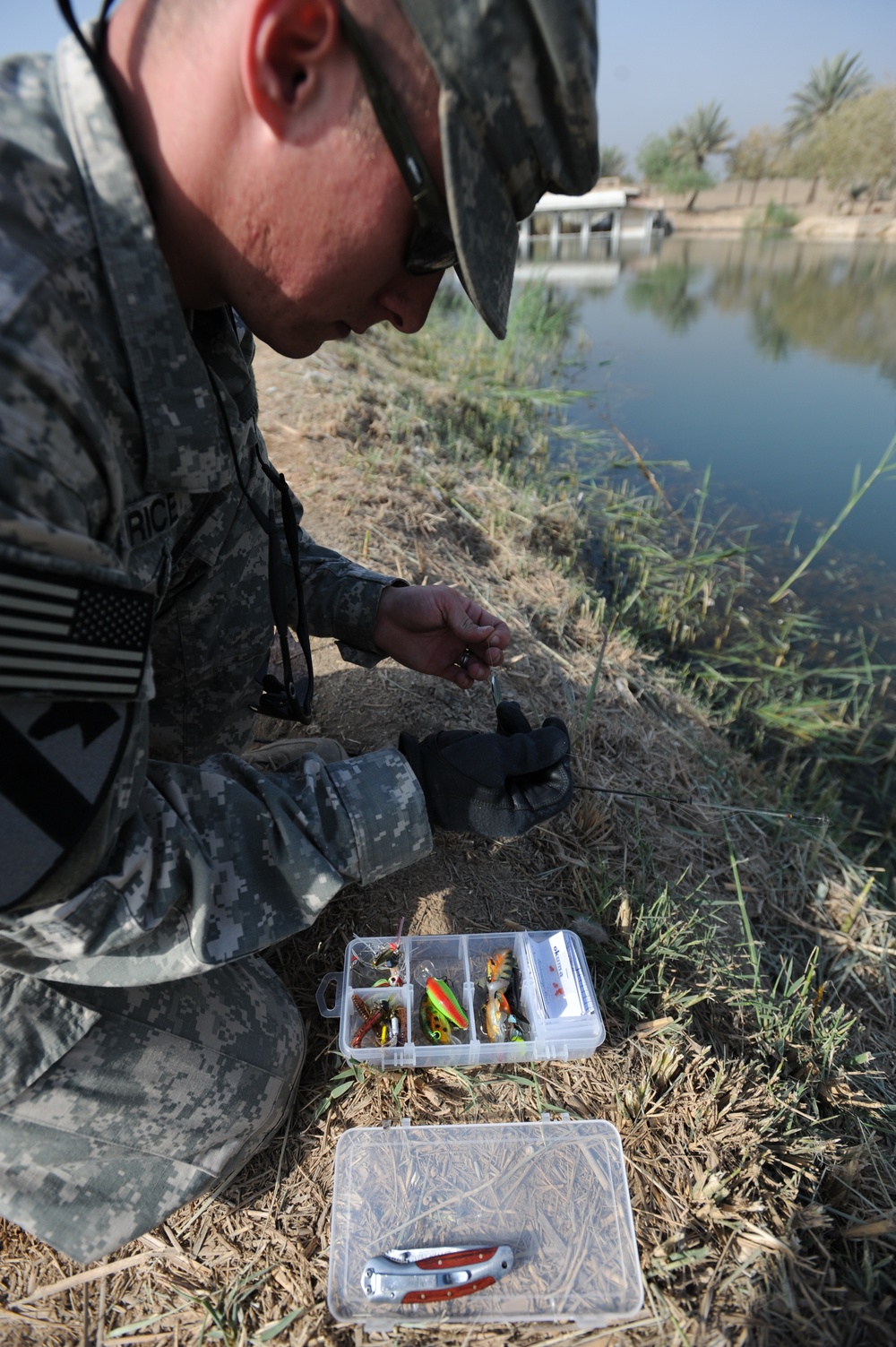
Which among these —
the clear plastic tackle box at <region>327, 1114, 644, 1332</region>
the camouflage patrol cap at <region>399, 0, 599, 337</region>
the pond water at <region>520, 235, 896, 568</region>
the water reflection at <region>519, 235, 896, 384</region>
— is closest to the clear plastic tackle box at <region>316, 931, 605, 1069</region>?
the clear plastic tackle box at <region>327, 1114, 644, 1332</region>

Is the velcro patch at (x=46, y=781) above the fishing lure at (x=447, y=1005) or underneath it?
above

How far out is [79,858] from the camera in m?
1.02

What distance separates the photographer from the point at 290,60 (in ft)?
3.04

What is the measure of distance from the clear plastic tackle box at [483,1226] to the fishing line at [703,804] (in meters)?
1.01

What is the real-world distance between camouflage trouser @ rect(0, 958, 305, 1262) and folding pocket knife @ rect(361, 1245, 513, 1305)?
35cm

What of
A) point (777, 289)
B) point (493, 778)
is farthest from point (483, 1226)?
point (777, 289)

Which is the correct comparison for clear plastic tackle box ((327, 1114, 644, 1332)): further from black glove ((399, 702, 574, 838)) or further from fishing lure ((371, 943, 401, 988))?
black glove ((399, 702, 574, 838))

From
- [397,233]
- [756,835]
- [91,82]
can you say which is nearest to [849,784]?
[756,835]

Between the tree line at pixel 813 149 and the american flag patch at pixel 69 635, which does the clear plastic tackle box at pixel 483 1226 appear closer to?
the american flag patch at pixel 69 635

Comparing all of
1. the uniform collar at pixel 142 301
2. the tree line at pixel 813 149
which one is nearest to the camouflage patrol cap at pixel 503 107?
the uniform collar at pixel 142 301

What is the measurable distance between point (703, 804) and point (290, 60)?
2346mm

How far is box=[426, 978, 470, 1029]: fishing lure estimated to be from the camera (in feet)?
5.25

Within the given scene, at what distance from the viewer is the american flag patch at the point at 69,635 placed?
2.95ft

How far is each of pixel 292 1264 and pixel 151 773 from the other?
959mm
